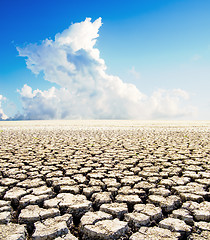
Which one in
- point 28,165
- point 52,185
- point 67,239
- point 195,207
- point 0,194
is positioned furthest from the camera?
point 28,165

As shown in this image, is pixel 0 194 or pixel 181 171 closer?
pixel 0 194

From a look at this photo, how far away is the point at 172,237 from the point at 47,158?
9.52 ft

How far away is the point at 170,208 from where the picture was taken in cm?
185

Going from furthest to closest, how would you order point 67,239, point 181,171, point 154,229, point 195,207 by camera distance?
point 181,171
point 195,207
point 154,229
point 67,239

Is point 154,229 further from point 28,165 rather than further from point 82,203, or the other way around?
point 28,165

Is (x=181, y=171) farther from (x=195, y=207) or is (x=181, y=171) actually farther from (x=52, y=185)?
(x=52, y=185)

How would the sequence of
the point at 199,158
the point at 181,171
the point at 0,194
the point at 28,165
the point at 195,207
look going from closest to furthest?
the point at 195,207, the point at 0,194, the point at 181,171, the point at 28,165, the point at 199,158

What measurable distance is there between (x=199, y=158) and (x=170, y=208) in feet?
7.54

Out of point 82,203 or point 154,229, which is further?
point 82,203

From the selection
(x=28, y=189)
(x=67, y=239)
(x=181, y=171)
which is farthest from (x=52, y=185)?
(x=181, y=171)

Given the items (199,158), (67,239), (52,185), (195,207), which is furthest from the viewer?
(199,158)

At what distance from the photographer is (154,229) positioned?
150 cm

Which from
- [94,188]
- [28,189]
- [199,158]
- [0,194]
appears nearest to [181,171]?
[199,158]

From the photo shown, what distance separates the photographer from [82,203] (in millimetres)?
1909
